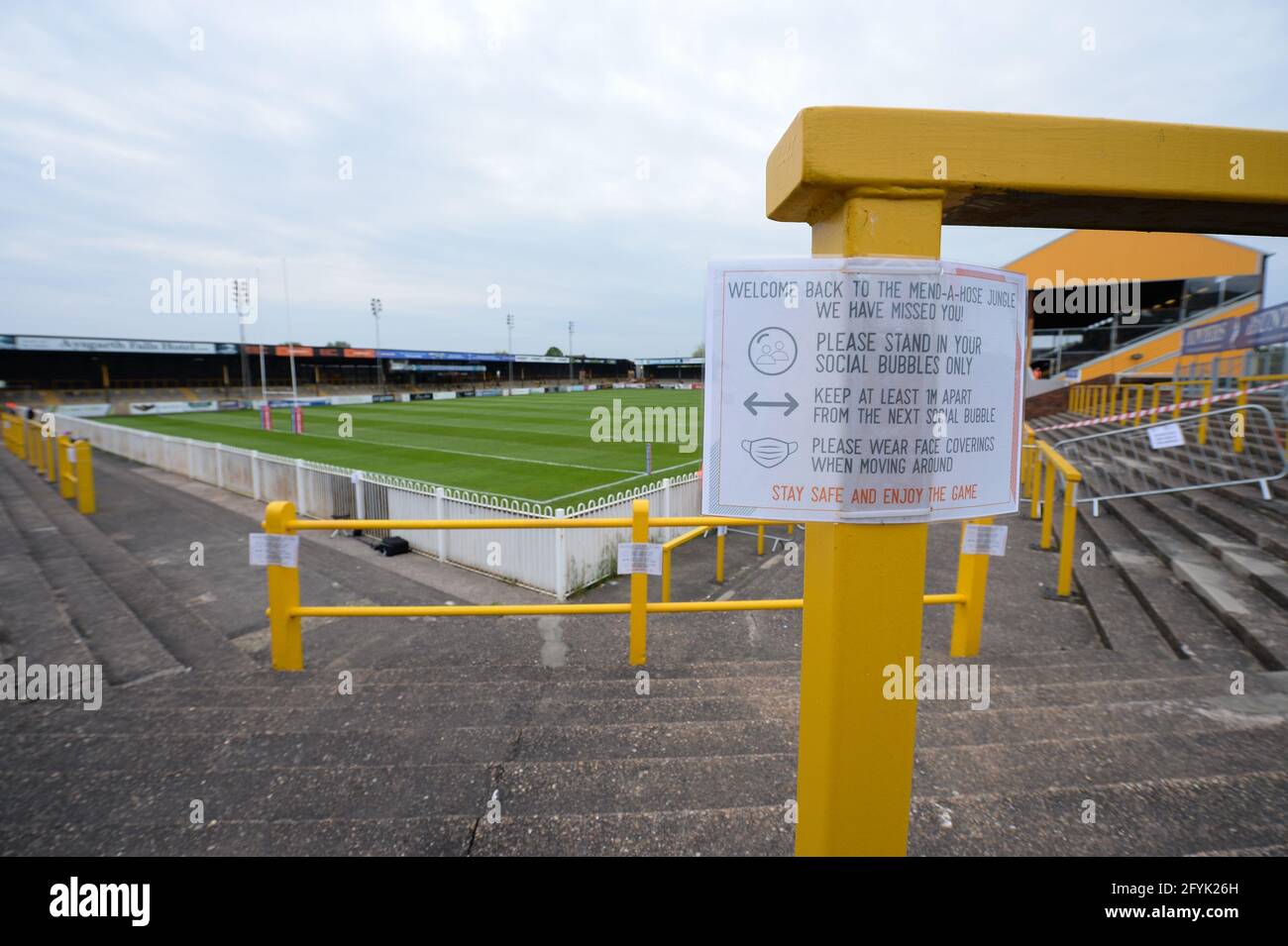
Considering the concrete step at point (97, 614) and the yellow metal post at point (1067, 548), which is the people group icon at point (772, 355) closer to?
the concrete step at point (97, 614)

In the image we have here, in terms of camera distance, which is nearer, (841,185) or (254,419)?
(841,185)

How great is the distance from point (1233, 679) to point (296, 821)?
5.11 m

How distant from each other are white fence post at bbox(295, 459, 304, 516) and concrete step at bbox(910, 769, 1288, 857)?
15.4 meters

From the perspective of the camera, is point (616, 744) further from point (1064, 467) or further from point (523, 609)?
point (1064, 467)

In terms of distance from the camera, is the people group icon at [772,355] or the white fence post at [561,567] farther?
the white fence post at [561,567]

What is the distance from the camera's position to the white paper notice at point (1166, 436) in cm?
723

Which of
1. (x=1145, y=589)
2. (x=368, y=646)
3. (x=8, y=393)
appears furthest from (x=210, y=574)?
(x=8, y=393)

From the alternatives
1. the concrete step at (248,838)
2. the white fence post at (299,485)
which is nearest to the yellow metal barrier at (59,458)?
the white fence post at (299,485)

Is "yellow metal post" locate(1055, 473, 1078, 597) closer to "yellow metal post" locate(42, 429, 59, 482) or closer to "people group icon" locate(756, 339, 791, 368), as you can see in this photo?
"people group icon" locate(756, 339, 791, 368)

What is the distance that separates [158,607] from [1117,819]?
8664mm

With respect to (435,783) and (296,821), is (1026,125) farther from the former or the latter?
(296,821)

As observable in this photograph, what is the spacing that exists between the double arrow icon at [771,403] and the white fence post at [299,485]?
15513 millimetres

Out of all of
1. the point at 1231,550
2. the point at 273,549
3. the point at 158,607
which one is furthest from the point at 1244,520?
the point at 158,607
